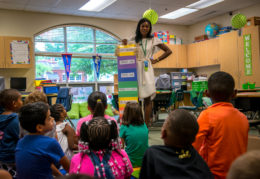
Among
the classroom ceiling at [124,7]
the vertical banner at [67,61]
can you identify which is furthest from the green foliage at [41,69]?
the classroom ceiling at [124,7]

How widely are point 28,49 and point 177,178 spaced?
6.92m

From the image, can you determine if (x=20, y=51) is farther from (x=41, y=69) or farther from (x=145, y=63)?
(x=145, y=63)

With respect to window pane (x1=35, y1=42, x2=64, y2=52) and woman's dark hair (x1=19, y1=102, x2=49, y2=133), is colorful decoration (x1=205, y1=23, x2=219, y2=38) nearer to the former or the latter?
window pane (x1=35, y1=42, x2=64, y2=52)

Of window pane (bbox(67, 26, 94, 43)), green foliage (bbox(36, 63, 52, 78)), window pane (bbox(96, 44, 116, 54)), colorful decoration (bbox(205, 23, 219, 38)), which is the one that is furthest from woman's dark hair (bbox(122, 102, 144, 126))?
colorful decoration (bbox(205, 23, 219, 38))

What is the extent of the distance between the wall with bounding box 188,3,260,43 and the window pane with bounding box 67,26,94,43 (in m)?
4.07

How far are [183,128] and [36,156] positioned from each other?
797 millimetres

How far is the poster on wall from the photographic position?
6703mm

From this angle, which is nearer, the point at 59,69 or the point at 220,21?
the point at 59,69

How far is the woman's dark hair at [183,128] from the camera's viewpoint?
1.00 meters

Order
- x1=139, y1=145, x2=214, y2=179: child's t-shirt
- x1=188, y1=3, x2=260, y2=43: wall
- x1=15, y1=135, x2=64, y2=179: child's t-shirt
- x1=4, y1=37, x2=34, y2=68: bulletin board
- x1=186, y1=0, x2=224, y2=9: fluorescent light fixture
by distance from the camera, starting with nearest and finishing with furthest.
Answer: x1=139, y1=145, x2=214, y2=179: child's t-shirt
x1=15, y1=135, x2=64, y2=179: child's t-shirt
x1=4, y1=37, x2=34, y2=68: bulletin board
x1=186, y1=0, x2=224, y2=9: fluorescent light fixture
x1=188, y1=3, x2=260, y2=43: wall

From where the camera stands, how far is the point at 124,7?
720 cm

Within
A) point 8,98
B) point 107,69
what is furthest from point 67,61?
point 8,98

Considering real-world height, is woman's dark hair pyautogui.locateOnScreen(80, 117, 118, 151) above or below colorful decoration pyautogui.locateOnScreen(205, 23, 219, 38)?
below

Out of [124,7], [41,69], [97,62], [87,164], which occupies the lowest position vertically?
[87,164]
